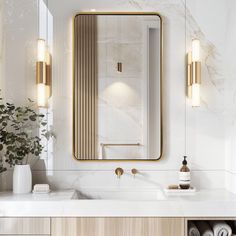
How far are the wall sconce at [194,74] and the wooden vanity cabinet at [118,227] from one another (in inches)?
33.1

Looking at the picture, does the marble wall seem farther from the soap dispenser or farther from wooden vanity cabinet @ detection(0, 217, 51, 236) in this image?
wooden vanity cabinet @ detection(0, 217, 51, 236)

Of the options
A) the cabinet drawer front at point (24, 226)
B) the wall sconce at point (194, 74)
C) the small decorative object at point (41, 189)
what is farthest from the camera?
the wall sconce at point (194, 74)

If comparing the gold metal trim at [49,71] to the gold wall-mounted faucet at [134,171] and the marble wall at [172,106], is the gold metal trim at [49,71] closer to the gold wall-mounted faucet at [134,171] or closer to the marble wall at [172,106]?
the marble wall at [172,106]

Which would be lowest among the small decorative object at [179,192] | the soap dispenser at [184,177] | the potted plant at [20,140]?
the small decorative object at [179,192]

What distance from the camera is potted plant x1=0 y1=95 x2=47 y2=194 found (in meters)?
2.48

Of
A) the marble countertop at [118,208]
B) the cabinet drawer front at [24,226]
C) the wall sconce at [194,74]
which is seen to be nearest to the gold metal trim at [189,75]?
the wall sconce at [194,74]

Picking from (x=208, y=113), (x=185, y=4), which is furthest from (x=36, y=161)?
(x=185, y=4)

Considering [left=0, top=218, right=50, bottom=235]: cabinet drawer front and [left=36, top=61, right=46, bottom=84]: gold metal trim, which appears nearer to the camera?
[left=0, top=218, right=50, bottom=235]: cabinet drawer front

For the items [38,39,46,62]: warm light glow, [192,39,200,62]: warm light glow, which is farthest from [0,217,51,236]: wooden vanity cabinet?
[192,39,200,62]: warm light glow

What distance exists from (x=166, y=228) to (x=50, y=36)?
1.52m

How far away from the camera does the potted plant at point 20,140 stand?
248 cm

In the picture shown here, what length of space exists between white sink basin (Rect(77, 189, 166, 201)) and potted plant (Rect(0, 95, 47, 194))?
40 cm

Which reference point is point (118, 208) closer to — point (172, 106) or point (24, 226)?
point (24, 226)

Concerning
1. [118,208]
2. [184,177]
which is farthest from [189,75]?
[118,208]
